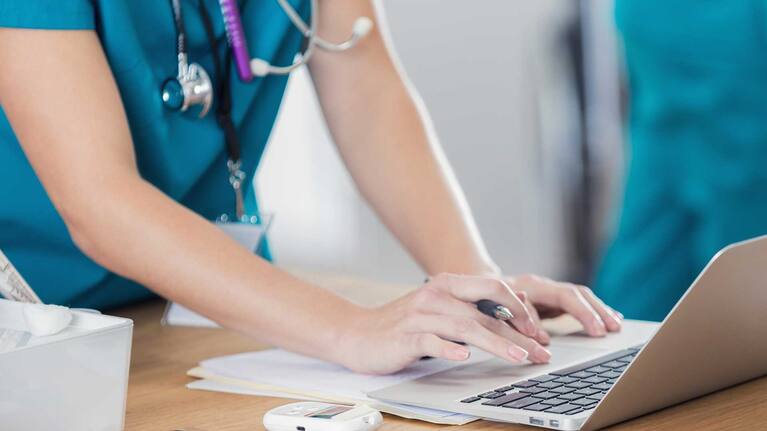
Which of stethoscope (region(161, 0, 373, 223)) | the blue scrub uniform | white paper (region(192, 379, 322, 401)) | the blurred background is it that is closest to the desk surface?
white paper (region(192, 379, 322, 401))

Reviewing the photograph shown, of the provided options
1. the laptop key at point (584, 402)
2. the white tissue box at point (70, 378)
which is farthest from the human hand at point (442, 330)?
the white tissue box at point (70, 378)

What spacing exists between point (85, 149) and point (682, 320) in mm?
591

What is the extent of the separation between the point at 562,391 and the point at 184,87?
0.58 meters

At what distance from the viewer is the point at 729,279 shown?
83 cm

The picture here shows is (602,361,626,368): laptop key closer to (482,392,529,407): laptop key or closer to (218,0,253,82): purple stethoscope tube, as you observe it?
(482,392,529,407): laptop key

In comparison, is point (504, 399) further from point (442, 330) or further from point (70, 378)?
point (70, 378)

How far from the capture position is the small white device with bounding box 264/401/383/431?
84 cm

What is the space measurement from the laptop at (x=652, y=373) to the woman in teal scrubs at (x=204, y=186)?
37 millimetres

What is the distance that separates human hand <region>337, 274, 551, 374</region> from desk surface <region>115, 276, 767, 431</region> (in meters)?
0.09

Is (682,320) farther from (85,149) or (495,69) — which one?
(495,69)

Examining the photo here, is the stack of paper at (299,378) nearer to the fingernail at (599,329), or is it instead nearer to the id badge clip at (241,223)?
the fingernail at (599,329)

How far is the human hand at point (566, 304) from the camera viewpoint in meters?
1.14

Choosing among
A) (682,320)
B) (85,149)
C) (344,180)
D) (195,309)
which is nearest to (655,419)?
(682,320)

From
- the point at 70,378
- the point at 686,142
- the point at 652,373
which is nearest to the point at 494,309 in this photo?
the point at 652,373
